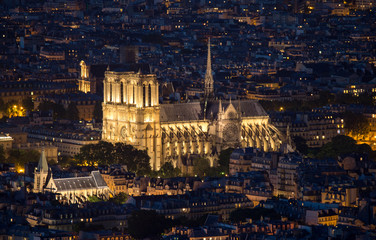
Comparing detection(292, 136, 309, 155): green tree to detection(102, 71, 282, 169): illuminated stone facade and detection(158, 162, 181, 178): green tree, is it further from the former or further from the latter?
detection(158, 162, 181, 178): green tree

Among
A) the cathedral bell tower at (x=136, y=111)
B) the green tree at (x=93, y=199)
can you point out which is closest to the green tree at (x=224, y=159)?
the cathedral bell tower at (x=136, y=111)

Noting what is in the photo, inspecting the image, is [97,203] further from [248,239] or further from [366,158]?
[366,158]

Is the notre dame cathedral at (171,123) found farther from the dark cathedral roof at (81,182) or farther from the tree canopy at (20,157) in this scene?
the dark cathedral roof at (81,182)

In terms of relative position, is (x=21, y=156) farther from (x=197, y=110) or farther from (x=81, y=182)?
(x=81, y=182)

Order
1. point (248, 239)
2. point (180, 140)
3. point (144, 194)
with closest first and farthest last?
point (248, 239)
point (144, 194)
point (180, 140)

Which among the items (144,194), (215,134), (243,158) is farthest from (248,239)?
(215,134)
